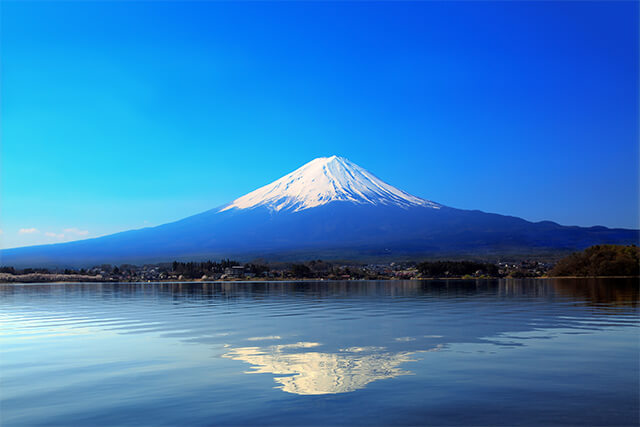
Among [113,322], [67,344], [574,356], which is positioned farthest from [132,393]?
[113,322]

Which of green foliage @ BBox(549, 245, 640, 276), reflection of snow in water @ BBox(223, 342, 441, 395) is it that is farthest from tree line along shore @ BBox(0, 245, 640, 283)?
reflection of snow in water @ BBox(223, 342, 441, 395)

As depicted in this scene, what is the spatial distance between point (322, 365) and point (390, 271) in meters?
142

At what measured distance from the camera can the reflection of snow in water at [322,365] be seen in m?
12.7

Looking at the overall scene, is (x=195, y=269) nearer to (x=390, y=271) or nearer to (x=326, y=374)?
(x=390, y=271)

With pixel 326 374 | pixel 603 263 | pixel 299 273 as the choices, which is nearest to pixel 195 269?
pixel 299 273

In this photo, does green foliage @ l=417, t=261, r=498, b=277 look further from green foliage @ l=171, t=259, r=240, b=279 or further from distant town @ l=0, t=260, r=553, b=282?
green foliage @ l=171, t=259, r=240, b=279

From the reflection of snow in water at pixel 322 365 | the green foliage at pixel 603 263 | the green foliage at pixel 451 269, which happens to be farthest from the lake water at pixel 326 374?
the green foliage at pixel 451 269

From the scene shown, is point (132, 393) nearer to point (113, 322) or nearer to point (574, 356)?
point (574, 356)

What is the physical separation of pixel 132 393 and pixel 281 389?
3166 mm

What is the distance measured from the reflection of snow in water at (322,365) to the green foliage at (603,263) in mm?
117135

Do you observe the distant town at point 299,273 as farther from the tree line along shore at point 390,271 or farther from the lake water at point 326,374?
the lake water at point 326,374

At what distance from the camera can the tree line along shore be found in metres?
126

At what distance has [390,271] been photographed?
15525 cm

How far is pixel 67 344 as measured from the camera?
2053cm
